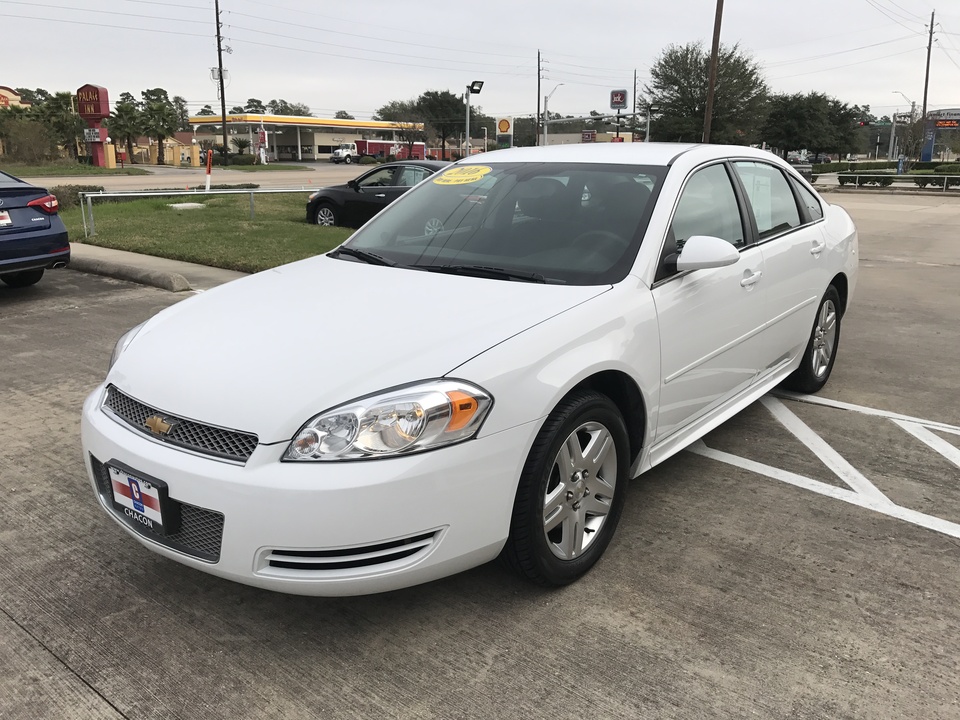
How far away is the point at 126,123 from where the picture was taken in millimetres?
65500

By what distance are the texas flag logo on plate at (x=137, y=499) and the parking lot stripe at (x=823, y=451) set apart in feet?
10.2

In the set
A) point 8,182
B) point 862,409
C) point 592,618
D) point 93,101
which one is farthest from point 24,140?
point 592,618

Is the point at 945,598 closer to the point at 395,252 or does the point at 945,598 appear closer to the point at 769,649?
the point at 769,649

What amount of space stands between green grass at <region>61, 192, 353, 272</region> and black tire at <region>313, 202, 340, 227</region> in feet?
1.79

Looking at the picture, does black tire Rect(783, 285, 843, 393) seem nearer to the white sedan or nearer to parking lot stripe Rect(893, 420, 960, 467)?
parking lot stripe Rect(893, 420, 960, 467)

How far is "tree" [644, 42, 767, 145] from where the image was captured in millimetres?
48250

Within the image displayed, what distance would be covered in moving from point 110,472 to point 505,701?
1.51 meters

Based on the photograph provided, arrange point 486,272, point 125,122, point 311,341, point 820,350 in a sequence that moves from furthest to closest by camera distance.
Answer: point 125,122 → point 820,350 → point 486,272 → point 311,341

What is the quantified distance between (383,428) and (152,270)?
7554mm

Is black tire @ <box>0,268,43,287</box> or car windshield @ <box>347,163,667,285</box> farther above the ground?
car windshield @ <box>347,163,667,285</box>

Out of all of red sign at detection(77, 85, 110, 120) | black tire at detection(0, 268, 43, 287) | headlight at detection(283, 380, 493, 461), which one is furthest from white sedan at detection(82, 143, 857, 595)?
→ red sign at detection(77, 85, 110, 120)

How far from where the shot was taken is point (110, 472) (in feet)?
8.77

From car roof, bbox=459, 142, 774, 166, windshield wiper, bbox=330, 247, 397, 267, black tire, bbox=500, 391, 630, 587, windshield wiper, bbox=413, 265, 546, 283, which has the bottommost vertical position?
black tire, bbox=500, 391, 630, 587

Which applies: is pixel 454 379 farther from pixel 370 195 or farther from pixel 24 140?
pixel 24 140
